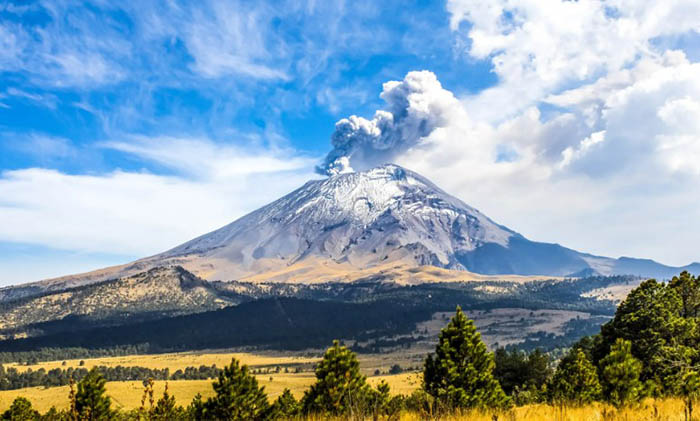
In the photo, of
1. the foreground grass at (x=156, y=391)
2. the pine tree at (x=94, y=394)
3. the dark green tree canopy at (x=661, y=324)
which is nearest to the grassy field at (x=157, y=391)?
the foreground grass at (x=156, y=391)

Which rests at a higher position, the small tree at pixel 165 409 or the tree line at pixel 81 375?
the small tree at pixel 165 409

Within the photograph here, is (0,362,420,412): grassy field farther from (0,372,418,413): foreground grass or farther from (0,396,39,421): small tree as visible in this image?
(0,396,39,421): small tree

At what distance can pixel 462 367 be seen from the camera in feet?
112

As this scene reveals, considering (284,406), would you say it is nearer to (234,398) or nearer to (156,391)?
(234,398)

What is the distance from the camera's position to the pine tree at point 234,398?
39969 millimetres

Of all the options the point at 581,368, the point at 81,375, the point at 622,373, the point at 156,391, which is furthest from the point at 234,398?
the point at 81,375

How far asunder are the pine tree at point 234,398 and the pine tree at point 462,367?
608 inches

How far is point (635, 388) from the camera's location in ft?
94.0

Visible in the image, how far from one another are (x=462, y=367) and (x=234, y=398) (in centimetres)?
1946

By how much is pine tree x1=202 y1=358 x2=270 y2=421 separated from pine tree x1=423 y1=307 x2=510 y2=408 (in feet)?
50.7

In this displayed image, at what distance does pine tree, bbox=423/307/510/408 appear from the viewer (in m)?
33.5

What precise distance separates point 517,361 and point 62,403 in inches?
4553

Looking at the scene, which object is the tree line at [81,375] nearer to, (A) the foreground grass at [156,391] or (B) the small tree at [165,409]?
(A) the foreground grass at [156,391]

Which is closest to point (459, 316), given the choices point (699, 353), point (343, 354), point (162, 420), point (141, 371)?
point (343, 354)
